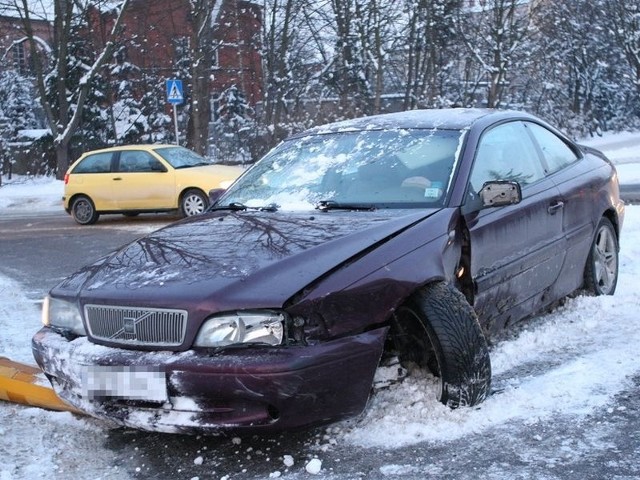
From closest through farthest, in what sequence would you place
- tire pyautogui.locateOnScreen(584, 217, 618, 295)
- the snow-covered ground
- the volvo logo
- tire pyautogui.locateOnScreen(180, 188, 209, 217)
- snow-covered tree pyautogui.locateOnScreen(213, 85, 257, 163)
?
the volvo logo → the snow-covered ground → tire pyautogui.locateOnScreen(584, 217, 618, 295) → tire pyautogui.locateOnScreen(180, 188, 209, 217) → snow-covered tree pyautogui.locateOnScreen(213, 85, 257, 163)

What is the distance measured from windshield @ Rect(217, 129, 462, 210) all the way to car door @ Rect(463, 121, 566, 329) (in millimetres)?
222

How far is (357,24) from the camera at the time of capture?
26.3 metres

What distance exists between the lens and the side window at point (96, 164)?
52.5 feet

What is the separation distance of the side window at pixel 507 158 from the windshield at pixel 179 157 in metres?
10.6

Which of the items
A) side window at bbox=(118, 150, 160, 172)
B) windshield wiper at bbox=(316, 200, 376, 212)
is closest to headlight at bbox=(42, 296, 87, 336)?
windshield wiper at bbox=(316, 200, 376, 212)

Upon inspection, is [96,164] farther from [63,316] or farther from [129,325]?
[129,325]

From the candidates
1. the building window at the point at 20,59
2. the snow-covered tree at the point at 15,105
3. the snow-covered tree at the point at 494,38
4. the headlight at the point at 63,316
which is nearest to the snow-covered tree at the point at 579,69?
the snow-covered tree at the point at 494,38

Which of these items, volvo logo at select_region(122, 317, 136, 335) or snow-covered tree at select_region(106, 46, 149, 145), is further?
snow-covered tree at select_region(106, 46, 149, 145)

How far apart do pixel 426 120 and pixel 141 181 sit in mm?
10984

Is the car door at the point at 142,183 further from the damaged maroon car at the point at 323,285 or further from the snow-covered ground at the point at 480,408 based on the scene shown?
the damaged maroon car at the point at 323,285

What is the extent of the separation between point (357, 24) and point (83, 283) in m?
23.7

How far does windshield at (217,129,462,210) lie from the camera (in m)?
4.49

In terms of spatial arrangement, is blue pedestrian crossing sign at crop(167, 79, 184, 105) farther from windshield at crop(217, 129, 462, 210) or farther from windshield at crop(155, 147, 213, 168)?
windshield at crop(217, 129, 462, 210)

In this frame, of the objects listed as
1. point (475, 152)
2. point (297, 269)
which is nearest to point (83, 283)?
point (297, 269)
